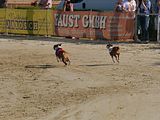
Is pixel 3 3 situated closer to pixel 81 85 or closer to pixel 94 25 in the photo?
pixel 94 25

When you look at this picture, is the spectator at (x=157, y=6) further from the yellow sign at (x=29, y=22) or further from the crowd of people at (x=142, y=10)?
the yellow sign at (x=29, y=22)

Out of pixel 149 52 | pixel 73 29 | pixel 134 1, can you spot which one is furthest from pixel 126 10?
pixel 149 52

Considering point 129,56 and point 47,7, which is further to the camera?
point 47,7

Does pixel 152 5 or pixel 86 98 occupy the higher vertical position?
pixel 152 5

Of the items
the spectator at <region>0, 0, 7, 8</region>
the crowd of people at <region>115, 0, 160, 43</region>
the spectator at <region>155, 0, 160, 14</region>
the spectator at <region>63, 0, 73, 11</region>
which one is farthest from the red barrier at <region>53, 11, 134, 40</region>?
the spectator at <region>0, 0, 7, 8</region>

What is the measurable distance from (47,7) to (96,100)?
13288 mm

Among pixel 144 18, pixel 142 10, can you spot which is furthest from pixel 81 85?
pixel 142 10

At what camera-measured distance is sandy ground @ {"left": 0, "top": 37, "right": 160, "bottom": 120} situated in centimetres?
995

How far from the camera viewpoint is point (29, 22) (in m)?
23.3

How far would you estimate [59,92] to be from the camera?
458 inches

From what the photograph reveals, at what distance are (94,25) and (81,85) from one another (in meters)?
8.92

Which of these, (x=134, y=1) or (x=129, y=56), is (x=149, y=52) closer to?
(x=129, y=56)

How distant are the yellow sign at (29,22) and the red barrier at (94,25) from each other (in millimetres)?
344

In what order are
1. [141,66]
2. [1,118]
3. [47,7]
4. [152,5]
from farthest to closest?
[47,7], [152,5], [141,66], [1,118]
